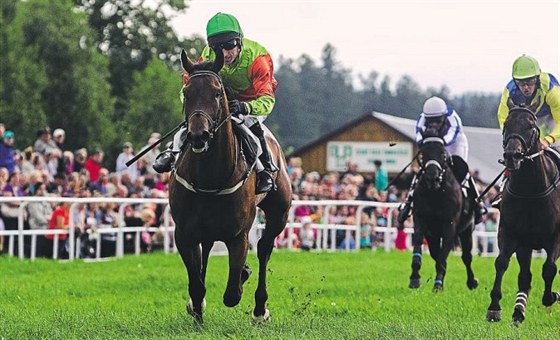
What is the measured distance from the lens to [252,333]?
7797mm

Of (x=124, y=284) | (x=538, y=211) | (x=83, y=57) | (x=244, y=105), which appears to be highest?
(x=83, y=57)

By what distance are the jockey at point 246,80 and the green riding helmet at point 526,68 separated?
2.39m

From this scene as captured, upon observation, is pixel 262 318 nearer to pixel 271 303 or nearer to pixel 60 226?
pixel 271 303

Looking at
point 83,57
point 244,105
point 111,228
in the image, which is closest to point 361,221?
point 111,228

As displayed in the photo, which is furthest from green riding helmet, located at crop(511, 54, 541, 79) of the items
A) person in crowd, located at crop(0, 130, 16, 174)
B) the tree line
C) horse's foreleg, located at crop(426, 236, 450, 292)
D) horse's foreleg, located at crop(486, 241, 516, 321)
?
the tree line

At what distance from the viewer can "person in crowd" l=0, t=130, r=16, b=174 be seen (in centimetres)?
1527

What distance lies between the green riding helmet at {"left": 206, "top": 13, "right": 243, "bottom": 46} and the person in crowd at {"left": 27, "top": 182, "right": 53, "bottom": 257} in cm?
639

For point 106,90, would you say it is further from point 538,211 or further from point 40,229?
point 538,211

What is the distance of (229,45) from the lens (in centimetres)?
880

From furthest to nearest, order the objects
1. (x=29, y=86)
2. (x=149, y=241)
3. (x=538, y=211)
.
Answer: (x=29, y=86) → (x=149, y=241) → (x=538, y=211)

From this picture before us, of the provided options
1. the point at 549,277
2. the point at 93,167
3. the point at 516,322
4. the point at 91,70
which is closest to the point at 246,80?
the point at 516,322

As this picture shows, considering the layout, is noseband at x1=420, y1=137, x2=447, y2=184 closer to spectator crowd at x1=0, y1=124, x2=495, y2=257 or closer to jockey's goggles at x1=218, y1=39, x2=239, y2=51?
spectator crowd at x1=0, y1=124, x2=495, y2=257

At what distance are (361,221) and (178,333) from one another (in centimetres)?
1321

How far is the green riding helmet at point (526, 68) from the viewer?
10008 millimetres
